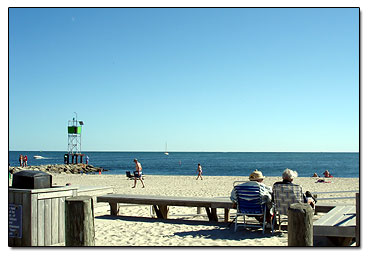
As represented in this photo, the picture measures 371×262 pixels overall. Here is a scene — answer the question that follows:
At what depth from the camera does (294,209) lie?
430 cm

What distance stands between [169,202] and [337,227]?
133 inches

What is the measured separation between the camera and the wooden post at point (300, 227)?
424 centimetres

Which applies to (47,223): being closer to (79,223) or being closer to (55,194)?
(55,194)

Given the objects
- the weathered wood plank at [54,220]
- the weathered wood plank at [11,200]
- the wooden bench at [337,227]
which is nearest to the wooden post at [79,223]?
the weathered wood plank at [54,220]

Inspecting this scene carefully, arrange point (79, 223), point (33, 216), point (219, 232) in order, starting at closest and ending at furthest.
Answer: point (79, 223), point (33, 216), point (219, 232)

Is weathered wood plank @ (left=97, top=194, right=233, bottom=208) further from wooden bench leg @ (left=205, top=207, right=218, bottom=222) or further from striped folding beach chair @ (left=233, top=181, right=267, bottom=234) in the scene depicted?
striped folding beach chair @ (left=233, top=181, right=267, bottom=234)

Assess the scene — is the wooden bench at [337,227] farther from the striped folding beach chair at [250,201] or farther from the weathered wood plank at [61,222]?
the weathered wood plank at [61,222]

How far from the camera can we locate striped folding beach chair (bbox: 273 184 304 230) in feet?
21.0

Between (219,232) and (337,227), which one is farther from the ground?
(337,227)

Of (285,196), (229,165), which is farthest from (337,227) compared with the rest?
(229,165)

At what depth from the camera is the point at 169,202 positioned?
25.5 ft

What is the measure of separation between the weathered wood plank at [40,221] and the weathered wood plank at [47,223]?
0.11 feet
